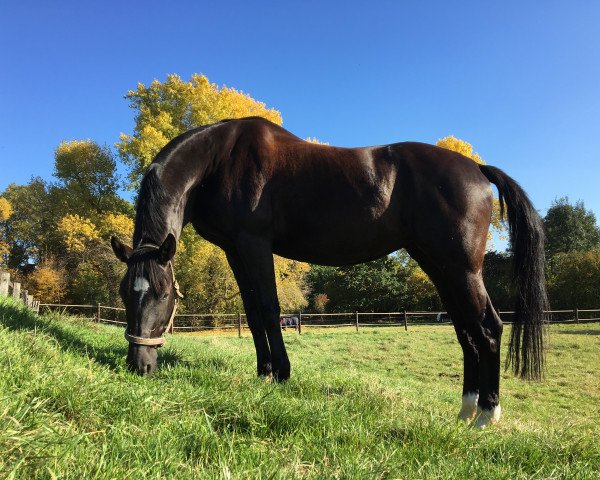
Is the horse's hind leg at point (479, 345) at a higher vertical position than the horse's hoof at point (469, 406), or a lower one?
higher

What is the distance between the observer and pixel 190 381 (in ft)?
10.1

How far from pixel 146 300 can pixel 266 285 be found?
1.02 meters

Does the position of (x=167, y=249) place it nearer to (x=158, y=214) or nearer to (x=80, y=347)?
(x=158, y=214)

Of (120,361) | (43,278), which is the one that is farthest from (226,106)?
(120,361)

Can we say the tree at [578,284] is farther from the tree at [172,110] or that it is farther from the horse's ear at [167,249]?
the horse's ear at [167,249]

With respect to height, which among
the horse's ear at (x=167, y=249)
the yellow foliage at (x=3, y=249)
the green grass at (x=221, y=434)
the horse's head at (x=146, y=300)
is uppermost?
the yellow foliage at (x=3, y=249)

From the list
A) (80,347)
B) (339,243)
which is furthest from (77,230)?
(339,243)

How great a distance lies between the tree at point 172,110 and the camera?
20.8 metres

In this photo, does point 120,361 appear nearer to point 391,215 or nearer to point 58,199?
point 391,215

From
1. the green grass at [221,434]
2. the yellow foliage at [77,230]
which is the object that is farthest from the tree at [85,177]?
the green grass at [221,434]

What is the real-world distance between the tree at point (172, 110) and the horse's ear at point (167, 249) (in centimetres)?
1844

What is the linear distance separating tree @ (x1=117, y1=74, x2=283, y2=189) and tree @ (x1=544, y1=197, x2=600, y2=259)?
38.2m

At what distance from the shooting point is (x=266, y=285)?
3705mm

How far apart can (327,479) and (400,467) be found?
0.41 meters
